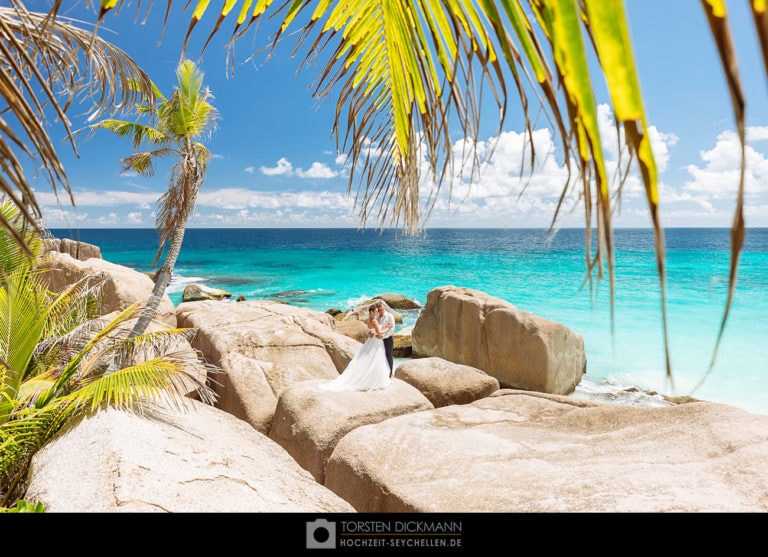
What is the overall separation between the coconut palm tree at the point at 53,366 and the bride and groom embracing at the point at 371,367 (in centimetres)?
164

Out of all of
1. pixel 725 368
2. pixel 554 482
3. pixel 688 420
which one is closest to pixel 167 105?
pixel 554 482

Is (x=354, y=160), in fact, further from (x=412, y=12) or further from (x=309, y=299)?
(x=309, y=299)

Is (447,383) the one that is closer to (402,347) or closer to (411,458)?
(411,458)

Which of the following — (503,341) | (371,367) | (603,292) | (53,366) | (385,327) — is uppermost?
(603,292)

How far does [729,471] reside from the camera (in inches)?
88.8

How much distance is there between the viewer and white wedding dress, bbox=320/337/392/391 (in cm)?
464

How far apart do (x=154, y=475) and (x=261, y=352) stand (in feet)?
12.2

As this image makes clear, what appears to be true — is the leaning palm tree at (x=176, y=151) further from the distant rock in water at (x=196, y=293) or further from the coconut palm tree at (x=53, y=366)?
the distant rock in water at (x=196, y=293)

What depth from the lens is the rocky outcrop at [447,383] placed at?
201 inches

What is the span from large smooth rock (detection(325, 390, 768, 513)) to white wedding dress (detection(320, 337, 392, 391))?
1.03m

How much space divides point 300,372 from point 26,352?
9.93 ft

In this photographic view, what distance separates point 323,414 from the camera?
158 inches

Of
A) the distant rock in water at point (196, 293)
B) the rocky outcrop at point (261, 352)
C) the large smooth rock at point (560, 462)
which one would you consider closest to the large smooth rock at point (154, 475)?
the large smooth rock at point (560, 462)
